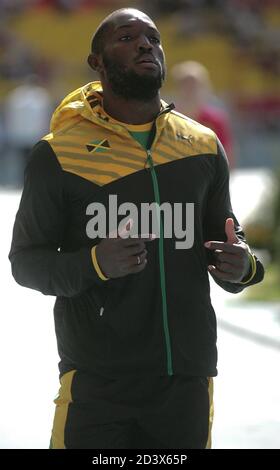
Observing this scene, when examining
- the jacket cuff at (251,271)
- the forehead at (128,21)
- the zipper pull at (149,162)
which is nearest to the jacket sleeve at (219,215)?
the jacket cuff at (251,271)

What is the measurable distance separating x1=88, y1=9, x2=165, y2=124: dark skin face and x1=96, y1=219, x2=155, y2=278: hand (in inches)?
17.7

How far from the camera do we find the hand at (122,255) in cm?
365

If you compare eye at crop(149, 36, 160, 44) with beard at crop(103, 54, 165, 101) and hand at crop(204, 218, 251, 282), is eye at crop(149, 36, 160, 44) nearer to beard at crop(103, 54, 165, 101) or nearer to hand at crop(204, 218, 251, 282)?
beard at crop(103, 54, 165, 101)

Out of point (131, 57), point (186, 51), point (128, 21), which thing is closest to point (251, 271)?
point (131, 57)

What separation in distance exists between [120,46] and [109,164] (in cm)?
36

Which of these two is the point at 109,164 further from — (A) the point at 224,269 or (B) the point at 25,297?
(B) the point at 25,297

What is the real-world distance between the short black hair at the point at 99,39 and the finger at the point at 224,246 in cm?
70

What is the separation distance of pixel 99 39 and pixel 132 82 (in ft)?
0.65

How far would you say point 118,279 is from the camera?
12.7 feet

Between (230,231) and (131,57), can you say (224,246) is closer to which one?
(230,231)

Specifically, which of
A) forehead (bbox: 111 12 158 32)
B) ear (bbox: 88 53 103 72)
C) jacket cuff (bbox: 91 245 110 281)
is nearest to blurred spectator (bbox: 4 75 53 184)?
ear (bbox: 88 53 103 72)

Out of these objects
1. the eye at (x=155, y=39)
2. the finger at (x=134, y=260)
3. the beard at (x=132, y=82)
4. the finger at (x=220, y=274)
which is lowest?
the finger at (x=134, y=260)

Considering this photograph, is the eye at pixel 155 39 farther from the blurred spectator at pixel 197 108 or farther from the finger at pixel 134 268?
the blurred spectator at pixel 197 108
